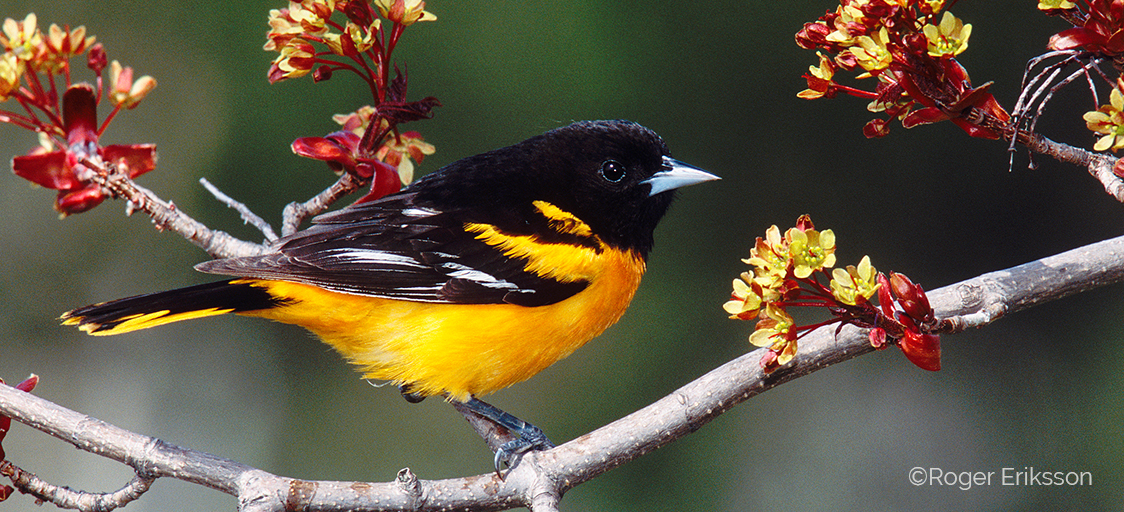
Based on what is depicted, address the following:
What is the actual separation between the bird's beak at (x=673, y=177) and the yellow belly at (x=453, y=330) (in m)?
0.25

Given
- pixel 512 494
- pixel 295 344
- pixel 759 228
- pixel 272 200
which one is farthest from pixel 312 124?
pixel 512 494

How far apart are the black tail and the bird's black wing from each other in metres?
0.08

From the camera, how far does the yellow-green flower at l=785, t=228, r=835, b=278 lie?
118 cm

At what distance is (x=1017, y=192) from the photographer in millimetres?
3539

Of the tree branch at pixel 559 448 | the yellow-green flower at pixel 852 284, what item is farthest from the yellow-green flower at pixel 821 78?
the tree branch at pixel 559 448

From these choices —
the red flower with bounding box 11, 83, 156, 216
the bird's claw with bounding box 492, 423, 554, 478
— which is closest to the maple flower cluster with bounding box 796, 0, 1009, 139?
the bird's claw with bounding box 492, 423, 554, 478

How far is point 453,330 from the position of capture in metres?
2.18

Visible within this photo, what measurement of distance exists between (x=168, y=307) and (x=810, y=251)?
151 cm

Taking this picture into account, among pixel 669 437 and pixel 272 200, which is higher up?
pixel 272 200

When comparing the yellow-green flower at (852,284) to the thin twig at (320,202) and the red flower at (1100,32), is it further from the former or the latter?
the thin twig at (320,202)

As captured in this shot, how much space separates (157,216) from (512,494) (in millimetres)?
960

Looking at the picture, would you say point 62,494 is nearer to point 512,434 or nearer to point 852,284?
point 512,434


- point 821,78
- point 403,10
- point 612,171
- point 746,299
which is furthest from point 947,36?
point 612,171

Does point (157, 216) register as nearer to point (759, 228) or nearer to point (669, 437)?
point (669, 437)
